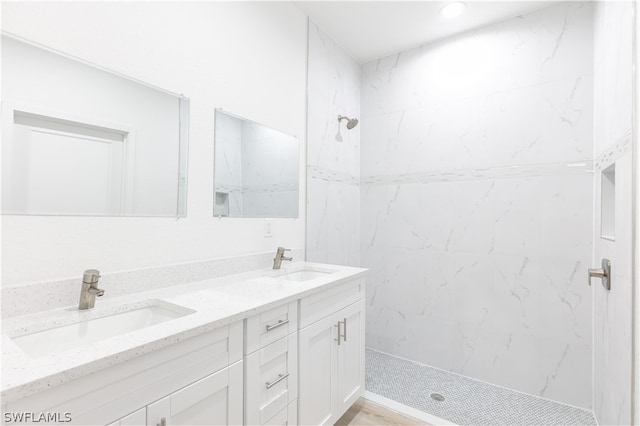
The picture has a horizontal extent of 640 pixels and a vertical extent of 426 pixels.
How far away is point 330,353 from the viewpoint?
62.7 inches

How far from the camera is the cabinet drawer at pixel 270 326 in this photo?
1.12m

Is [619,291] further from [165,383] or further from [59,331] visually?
[59,331]

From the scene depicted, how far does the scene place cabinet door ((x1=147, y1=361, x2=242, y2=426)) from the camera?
0.86m

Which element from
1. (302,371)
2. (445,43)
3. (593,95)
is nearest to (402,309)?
(302,371)

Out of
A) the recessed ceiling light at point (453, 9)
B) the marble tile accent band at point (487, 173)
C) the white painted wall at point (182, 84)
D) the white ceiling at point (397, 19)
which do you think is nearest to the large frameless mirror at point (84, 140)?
the white painted wall at point (182, 84)

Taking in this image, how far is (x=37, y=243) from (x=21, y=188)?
0.19 m

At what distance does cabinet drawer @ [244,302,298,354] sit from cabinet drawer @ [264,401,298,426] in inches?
12.2

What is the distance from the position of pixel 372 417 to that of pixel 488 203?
1.68 m

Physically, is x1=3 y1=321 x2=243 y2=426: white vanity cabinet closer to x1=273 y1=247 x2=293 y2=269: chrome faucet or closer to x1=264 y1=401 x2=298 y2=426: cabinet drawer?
x1=264 y1=401 x2=298 y2=426: cabinet drawer

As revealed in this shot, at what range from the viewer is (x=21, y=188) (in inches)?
39.7

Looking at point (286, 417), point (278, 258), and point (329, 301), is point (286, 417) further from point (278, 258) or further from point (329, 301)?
point (278, 258)

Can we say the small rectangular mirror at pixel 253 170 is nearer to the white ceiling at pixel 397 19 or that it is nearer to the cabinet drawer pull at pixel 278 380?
the cabinet drawer pull at pixel 278 380

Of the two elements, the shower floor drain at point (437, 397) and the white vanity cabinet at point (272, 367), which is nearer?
the white vanity cabinet at point (272, 367)

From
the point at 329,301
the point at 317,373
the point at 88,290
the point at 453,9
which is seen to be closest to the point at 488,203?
the point at 453,9
